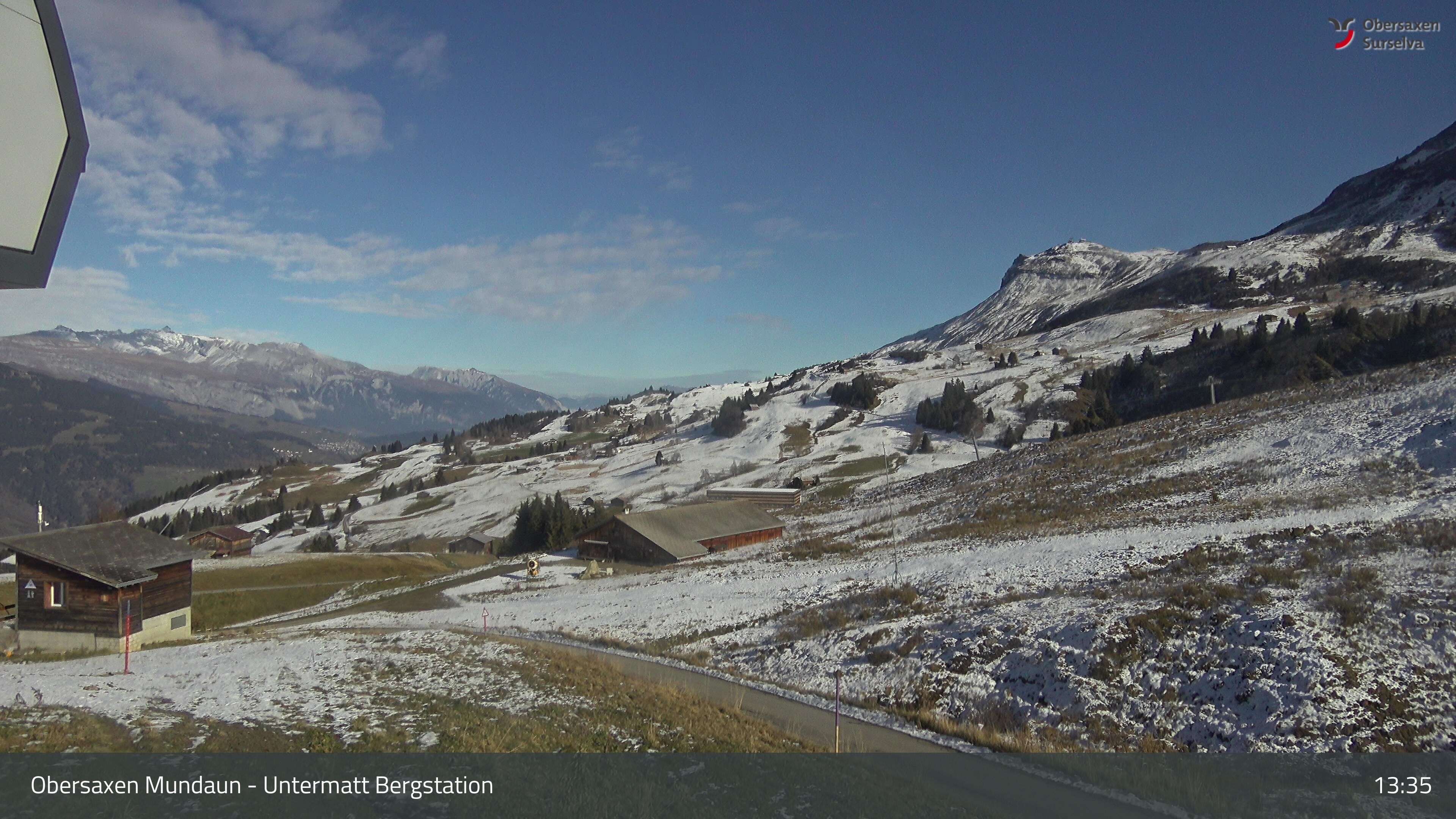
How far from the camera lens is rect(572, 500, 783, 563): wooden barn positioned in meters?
64.6

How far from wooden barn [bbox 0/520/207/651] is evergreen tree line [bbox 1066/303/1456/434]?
94.2 meters

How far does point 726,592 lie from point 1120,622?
21.6 meters

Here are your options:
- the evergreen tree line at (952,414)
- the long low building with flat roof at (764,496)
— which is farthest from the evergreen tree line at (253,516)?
the evergreen tree line at (952,414)

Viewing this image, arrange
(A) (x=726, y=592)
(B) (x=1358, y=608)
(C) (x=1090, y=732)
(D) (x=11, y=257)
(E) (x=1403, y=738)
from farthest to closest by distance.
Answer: (A) (x=726, y=592), (B) (x=1358, y=608), (C) (x=1090, y=732), (E) (x=1403, y=738), (D) (x=11, y=257)

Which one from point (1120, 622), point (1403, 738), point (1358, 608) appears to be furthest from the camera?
point (1120, 622)

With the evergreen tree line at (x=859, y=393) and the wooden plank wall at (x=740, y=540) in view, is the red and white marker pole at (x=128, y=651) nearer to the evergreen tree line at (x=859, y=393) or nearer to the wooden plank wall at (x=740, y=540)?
the wooden plank wall at (x=740, y=540)

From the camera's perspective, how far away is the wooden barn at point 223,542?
4296 inches

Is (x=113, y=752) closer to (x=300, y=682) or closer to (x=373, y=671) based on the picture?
(x=300, y=682)

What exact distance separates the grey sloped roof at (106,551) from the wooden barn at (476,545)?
177 feet

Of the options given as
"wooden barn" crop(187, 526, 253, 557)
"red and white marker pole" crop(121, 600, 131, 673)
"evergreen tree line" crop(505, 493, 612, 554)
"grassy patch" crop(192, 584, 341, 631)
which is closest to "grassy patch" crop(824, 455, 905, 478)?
"evergreen tree line" crop(505, 493, 612, 554)

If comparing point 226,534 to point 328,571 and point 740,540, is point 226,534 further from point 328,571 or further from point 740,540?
point 740,540

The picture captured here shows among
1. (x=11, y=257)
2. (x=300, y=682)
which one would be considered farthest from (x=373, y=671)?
(x=11, y=257)

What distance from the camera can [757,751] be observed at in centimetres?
1444

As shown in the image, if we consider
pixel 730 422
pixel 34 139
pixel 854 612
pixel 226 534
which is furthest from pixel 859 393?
pixel 34 139
